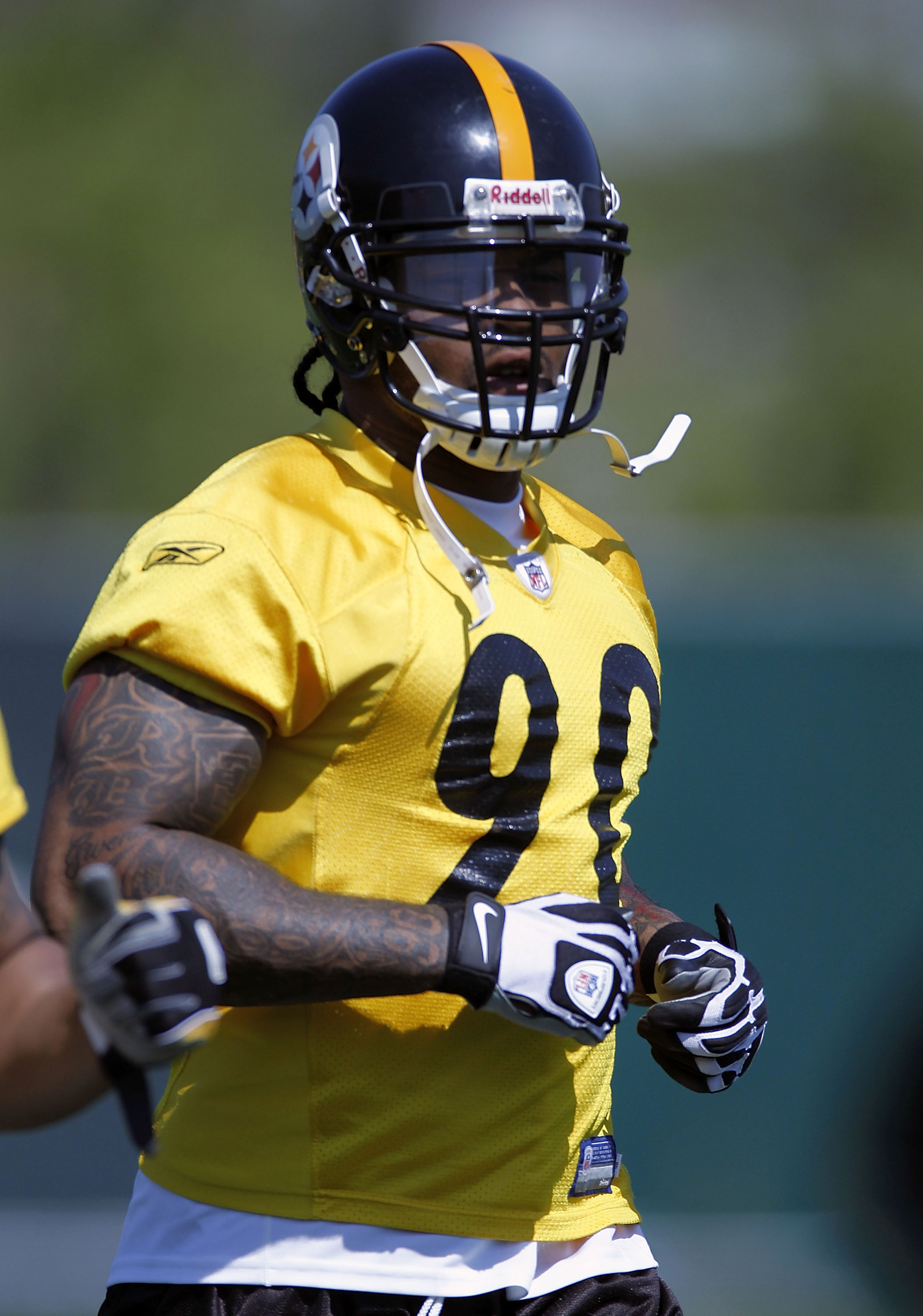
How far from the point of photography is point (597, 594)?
2.36 metres

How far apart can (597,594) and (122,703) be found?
2.63 feet

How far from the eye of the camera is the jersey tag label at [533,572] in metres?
2.23

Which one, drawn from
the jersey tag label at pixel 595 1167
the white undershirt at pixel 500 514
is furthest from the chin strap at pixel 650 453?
the jersey tag label at pixel 595 1167

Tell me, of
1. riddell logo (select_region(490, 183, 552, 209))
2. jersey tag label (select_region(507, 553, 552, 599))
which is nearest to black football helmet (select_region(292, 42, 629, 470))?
riddell logo (select_region(490, 183, 552, 209))

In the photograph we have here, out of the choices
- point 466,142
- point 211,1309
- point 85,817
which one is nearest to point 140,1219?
point 211,1309

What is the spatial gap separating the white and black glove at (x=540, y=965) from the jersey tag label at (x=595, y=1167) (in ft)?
1.03

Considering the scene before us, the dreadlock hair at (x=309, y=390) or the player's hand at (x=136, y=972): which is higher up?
the dreadlock hair at (x=309, y=390)

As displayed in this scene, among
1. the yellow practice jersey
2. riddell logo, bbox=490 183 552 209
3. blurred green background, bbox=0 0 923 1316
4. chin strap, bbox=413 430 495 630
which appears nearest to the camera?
the yellow practice jersey

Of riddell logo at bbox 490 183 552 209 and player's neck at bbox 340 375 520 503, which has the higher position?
riddell logo at bbox 490 183 552 209

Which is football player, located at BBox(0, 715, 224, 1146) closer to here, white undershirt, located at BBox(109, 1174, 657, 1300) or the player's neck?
white undershirt, located at BBox(109, 1174, 657, 1300)

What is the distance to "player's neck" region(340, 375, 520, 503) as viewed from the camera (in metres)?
2.26

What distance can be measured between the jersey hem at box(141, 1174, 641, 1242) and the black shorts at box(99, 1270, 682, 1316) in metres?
0.08

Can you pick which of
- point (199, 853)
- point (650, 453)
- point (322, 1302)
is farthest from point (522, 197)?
point (322, 1302)

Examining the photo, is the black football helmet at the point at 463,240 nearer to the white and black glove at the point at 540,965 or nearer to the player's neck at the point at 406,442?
the player's neck at the point at 406,442
